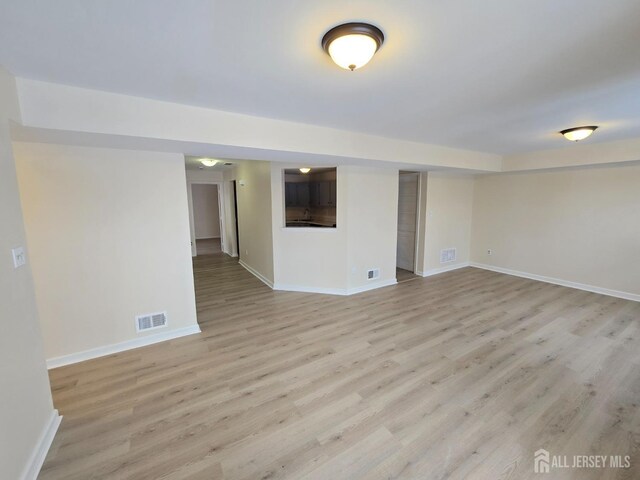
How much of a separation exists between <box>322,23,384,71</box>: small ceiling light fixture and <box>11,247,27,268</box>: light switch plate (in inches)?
89.1

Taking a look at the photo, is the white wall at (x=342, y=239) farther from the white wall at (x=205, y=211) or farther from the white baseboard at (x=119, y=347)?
the white wall at (x=205, y=211)

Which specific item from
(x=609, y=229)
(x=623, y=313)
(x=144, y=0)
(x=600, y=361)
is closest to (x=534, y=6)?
(x=144, y=0)

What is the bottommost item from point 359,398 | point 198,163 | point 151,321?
point 359,398

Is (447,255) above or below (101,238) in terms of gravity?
below

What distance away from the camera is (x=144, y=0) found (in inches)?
46.2

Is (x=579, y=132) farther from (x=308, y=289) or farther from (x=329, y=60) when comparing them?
(x=308, y=289)

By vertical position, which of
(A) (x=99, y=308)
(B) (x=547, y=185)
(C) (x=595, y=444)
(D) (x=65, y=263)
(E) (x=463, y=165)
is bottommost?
(C) (x=595, y=444)

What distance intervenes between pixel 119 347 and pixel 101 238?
1216 millimetres

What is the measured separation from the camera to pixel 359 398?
2250 millimetres

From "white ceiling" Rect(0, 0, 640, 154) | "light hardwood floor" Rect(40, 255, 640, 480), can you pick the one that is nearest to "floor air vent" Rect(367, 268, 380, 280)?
"light hardwood floor" Rect(40, 255, 640, 480)

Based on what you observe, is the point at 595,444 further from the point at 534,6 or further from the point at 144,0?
the point at 144,0

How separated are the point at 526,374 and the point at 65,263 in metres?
4.60

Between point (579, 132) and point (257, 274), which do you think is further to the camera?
point (257, 274)

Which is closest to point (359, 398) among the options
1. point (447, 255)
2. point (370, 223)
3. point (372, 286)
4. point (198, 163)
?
point (372, 286)
